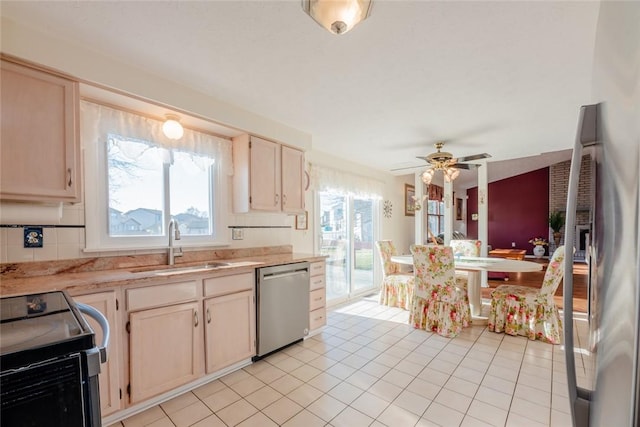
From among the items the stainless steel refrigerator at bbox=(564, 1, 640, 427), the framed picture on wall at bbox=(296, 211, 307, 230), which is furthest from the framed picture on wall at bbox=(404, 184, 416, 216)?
the stainless steel refrigerator at bbox=(564, 1, 640, 427)

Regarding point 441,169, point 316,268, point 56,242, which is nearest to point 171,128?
point 56,242

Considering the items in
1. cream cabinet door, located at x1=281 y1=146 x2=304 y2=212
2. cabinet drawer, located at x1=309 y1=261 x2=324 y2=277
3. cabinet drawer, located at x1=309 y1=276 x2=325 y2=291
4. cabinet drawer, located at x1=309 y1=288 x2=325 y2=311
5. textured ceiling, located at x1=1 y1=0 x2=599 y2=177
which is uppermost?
textured ceiling, located at x1=1 y1=0 x2=599 y2=177

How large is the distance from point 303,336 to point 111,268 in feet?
5.89

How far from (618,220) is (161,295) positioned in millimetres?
2182

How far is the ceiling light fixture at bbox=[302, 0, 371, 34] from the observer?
1200 mm

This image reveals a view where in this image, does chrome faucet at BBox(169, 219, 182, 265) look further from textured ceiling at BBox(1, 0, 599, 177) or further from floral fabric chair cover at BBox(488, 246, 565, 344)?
floral fabric chair cover at BBox(488, 246, 565, 344)

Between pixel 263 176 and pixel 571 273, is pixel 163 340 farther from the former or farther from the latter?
pixel 571 273

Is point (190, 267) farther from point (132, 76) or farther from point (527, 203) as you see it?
point (527, 203)

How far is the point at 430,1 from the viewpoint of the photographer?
1369 mm

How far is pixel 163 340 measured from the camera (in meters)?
1.91

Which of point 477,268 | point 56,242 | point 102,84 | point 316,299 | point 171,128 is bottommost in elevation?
point 316,299

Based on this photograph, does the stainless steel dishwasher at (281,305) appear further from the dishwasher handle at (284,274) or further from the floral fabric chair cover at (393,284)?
the floral fabric chair cover at (393,284)

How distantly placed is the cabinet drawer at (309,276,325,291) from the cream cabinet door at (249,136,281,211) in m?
0.84

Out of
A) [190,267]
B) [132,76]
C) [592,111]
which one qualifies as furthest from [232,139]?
[592,111]
